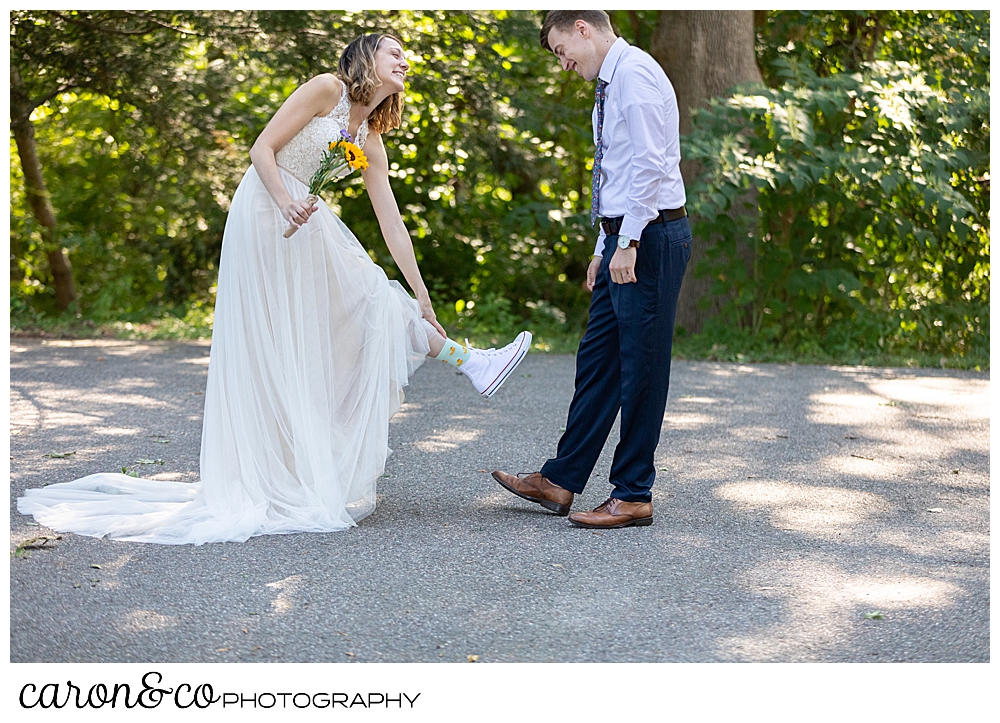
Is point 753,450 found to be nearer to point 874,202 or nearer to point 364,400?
point 364,400

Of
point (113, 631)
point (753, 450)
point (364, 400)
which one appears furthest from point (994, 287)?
point (113, 631)

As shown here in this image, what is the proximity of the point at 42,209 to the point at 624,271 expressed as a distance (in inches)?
384

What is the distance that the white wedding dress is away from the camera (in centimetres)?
409

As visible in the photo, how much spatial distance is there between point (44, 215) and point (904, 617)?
11.0 meters

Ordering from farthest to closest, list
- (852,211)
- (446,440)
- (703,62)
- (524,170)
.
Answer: (524,170), (703,62), (852,211), (446,440)

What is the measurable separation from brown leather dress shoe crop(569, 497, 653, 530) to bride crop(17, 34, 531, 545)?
2.84 feet

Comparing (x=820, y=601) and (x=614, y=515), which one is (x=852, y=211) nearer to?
(x=614, y=515)

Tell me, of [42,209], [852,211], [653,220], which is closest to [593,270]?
[653,220]

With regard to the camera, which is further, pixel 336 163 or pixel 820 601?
pixel 336 163

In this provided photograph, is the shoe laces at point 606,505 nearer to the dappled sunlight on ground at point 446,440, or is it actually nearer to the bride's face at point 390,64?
the dappled sunlight on ground at point 446,440

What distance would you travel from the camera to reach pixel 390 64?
4.14 m

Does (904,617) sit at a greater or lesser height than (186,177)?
lesser

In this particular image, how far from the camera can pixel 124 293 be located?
39.3 ft

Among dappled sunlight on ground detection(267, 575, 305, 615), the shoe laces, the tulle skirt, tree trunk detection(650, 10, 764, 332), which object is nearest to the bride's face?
the tulle skirt
